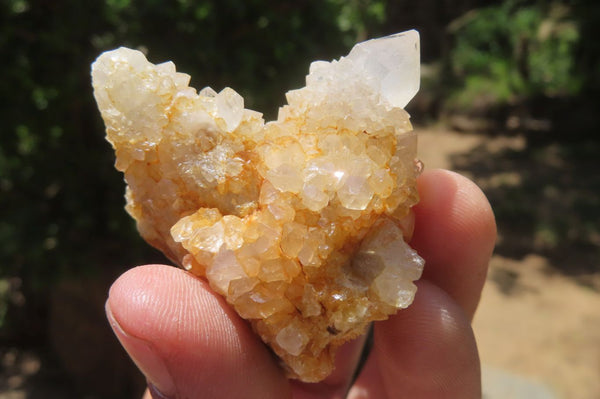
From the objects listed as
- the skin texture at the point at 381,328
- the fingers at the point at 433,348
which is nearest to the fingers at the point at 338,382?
the skin texture at the point at 381,328

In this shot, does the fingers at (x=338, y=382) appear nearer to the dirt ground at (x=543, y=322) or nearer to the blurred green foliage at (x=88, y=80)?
the blurred green foliage at (x=88, y=80)

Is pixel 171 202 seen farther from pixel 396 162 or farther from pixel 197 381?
pixel 396 162

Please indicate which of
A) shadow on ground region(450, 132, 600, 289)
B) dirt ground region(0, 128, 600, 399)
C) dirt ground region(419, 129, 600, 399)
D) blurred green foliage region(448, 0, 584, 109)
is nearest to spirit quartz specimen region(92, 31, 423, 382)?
dirt ground region(0, 128, 600, 399)

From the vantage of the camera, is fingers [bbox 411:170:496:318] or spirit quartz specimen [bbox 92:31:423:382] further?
fingers [bbox 411:170:496:318]

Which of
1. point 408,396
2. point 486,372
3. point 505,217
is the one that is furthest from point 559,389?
point 408,396

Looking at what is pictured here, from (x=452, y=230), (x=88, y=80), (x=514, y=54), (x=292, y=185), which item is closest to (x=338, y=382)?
(x=452, y=230)

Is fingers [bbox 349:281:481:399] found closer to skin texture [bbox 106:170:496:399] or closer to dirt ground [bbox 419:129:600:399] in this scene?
skin texture [bbox 106:170:496:399]

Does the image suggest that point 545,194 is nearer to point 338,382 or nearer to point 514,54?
point 514,54
